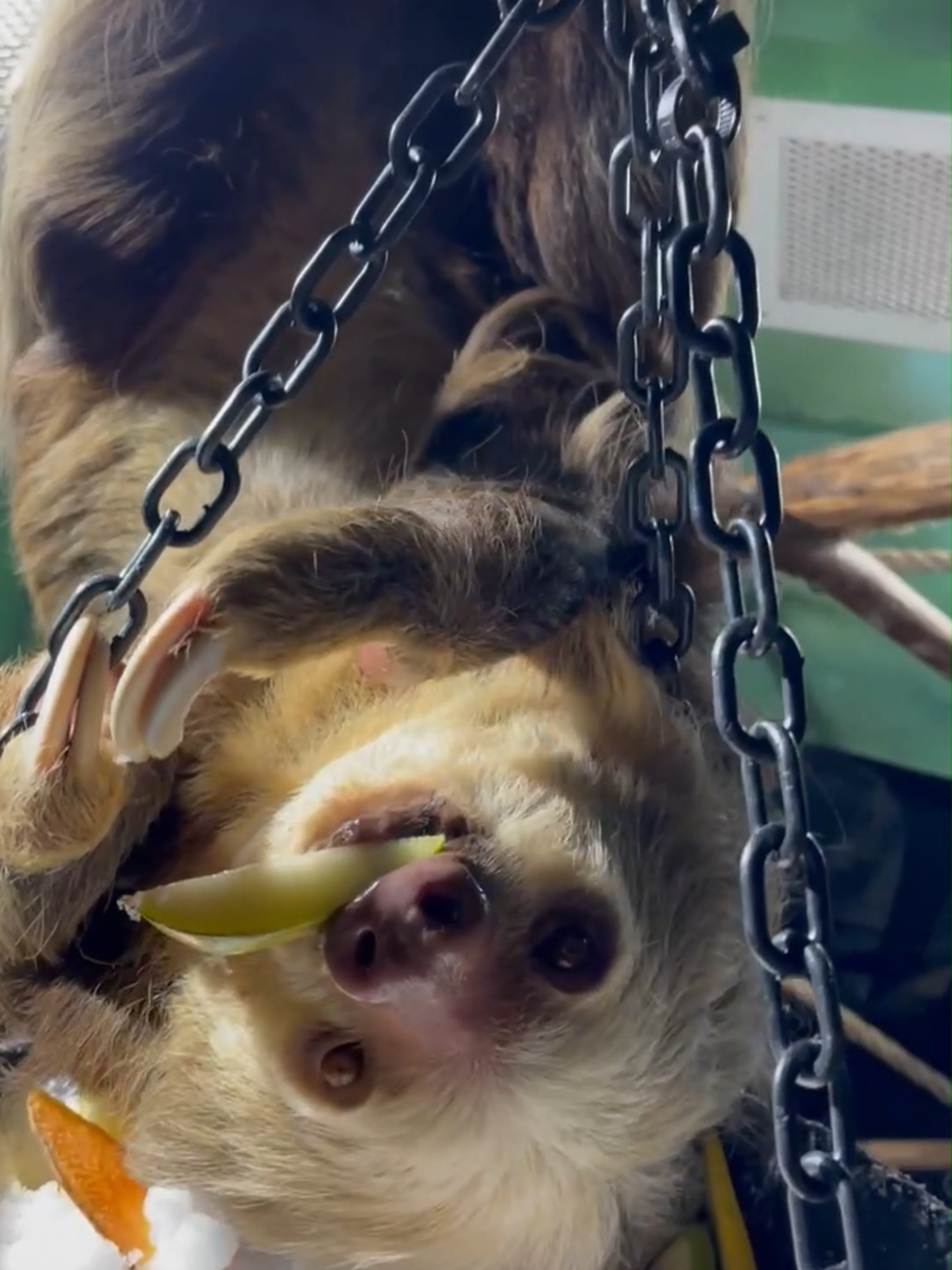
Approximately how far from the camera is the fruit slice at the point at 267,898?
0.92 meters

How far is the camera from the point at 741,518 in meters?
0.72

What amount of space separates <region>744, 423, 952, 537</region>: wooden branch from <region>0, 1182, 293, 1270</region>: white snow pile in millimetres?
1125

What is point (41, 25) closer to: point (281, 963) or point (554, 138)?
point (554, 138)

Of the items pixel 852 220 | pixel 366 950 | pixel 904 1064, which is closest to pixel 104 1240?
pixel 366 950

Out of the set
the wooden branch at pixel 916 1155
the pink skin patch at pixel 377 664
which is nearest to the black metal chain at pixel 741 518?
the pink skin patch at pixel 377 664

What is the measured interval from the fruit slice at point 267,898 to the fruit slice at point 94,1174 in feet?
1.23

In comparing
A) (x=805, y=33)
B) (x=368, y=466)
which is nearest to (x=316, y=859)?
(x=368, y=466)

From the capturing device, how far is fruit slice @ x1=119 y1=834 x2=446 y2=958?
0.92 meters

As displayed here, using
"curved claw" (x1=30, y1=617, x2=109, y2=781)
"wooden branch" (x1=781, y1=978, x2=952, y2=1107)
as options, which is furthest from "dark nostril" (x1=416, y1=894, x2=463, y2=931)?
"wooden branch" (x1=781, y1=978, x2=952, y2=1107)

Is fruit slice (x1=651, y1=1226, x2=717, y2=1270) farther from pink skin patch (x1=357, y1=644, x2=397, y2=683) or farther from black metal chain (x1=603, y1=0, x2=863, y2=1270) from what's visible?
black metal chain (x1=603, y1=0, x2=863, y2=1270)

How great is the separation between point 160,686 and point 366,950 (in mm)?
228

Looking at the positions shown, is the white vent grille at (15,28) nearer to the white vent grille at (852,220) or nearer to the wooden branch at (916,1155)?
the white vent grille at (852,220)

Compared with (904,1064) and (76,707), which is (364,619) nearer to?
(76,707)

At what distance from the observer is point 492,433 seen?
5.06ft
